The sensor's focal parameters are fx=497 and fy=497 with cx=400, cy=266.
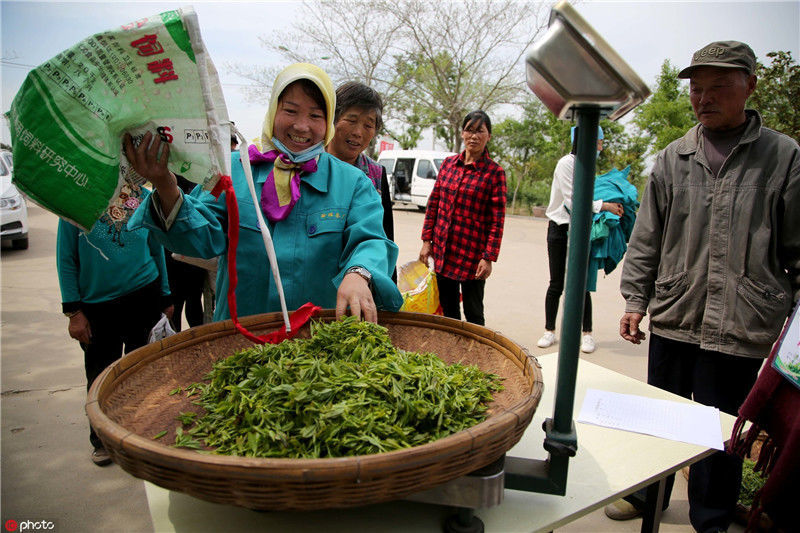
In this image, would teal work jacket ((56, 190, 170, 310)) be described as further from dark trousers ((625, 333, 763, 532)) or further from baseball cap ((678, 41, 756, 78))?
dark trousers ((625, 333, 763, 532))

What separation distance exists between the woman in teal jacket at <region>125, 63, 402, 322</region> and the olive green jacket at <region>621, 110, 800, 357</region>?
4.21 ft

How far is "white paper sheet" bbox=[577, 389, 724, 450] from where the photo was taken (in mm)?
1530

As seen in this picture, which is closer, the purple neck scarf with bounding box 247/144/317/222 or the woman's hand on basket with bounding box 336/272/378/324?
the woman's hand on basket with bounding box 336/272/378/324

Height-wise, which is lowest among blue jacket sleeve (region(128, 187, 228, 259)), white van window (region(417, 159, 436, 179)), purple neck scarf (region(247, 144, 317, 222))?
blue jacket sleeve (region(128, 187, 228, 259))

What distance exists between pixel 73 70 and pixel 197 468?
0.94 metres

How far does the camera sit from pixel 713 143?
6.86 feet

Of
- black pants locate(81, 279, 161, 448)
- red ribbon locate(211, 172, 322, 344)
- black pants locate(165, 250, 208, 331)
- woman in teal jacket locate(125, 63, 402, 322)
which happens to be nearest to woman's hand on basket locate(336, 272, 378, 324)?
woman in teal jacket locate(125, 63, 402, 322)

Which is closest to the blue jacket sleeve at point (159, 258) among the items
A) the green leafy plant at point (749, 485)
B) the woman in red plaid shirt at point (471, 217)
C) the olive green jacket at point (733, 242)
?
the woman in red plaid shirt at point (471, 217)

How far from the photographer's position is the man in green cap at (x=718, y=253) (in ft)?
6.40

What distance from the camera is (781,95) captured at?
802cm

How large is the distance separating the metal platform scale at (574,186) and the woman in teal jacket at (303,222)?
0.67 metres

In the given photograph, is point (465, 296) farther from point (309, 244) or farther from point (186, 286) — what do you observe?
point (309, 244)

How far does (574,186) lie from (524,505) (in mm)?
774

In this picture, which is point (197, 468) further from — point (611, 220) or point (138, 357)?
point (611, 220)
